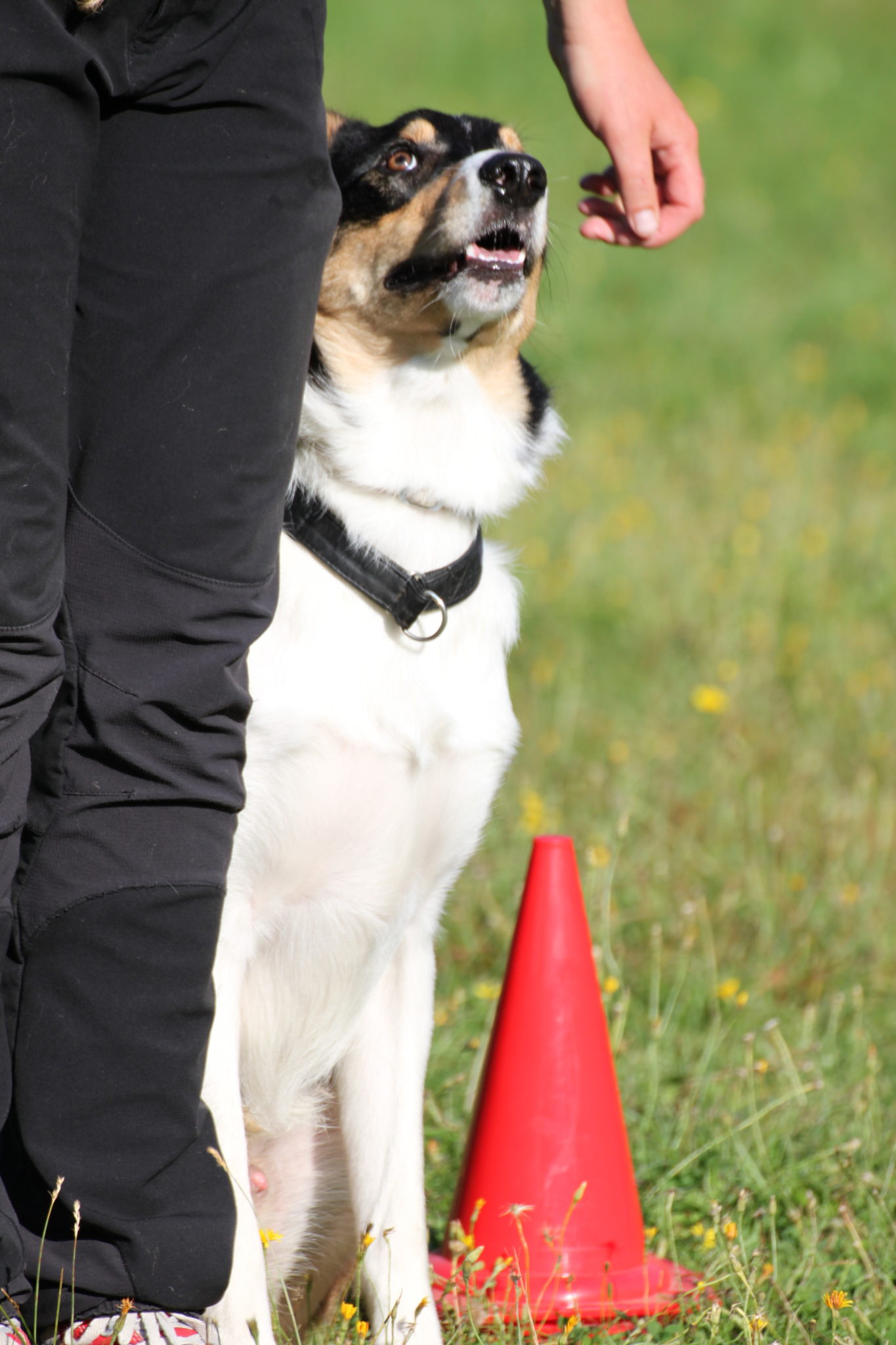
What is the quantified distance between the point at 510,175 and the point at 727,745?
2.01 meters

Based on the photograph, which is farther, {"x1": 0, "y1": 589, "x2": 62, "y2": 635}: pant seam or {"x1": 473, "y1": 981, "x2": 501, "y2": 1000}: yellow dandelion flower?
{"x1": 473, "y1": 981, "x2": 501, "y2": 1000}: yellow dandelion flower

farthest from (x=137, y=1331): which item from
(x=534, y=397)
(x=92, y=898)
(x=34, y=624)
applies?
(x=534, y=397)

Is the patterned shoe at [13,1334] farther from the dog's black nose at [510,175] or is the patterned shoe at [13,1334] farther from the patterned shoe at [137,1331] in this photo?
the dog's black nose at [510,175]

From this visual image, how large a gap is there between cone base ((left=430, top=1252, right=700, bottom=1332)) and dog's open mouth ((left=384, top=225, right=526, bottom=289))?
5.26 feet

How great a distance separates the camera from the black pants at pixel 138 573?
1440 millimetres

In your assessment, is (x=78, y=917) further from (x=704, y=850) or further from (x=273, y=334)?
(x=704, y=850)

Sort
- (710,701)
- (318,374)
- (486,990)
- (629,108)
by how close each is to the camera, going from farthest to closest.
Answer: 1. (710,701)
2. (486,990)
3. (318,374)
4. (629,108)

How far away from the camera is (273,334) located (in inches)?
61.6

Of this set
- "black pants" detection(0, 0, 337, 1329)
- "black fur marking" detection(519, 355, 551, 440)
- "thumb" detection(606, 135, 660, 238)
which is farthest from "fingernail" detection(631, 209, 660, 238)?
"black fur marking" detection(519, 355, 551, 440)

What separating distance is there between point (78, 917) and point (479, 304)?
1359mm

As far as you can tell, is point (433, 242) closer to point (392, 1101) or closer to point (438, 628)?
point (438, 628)

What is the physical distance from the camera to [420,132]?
2.65 metres

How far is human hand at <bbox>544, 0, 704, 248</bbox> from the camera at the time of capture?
1.84 metres

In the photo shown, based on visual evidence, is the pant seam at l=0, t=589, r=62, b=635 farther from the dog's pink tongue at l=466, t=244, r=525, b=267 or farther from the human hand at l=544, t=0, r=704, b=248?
the dog's pink tongue at l=466, t=244, r=525, b=267
